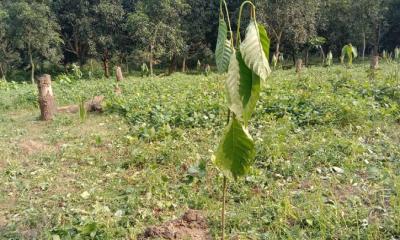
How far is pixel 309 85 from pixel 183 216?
5522 millimetres

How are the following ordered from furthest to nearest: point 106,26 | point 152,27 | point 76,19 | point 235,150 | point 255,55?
point 106,26
point 76,19
point 152,27
point 235,150
point 255,55

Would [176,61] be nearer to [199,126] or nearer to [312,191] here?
[199,126]

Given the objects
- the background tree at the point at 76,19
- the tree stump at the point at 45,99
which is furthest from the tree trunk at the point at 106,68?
the tree stump at the point at 45,99

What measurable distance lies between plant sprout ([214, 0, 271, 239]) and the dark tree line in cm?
1797

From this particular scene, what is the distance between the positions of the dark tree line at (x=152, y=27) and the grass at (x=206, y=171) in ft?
45.1

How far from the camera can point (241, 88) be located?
4.42 feet

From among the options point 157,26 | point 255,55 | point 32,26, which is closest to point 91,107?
point 255,55

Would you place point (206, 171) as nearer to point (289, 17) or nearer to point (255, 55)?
point (255, 55)

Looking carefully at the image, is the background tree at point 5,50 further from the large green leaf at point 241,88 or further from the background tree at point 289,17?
the large green leaf at point 241,88

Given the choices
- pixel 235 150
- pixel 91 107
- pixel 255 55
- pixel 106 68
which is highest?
pixel 255 55

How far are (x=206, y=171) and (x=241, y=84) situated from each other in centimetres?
262

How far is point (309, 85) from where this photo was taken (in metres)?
7.72

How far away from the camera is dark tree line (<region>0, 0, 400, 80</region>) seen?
19.6m

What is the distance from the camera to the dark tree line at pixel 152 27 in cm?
1956
